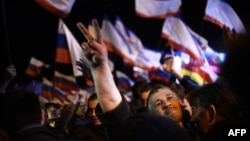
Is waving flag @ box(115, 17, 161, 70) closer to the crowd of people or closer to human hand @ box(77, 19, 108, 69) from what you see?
the crowd of people

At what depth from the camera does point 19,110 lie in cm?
370

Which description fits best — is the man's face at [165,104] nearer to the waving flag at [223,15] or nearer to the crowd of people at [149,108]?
the crowd of people at [149,108]

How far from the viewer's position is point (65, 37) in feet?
53.7

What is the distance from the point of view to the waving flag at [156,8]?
12.7 m

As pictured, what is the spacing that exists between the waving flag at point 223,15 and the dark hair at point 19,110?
2.96 m

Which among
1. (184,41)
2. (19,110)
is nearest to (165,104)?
(19,110)

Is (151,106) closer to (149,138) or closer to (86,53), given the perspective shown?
(86,53)

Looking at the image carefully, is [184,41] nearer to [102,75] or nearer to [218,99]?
[218,99]

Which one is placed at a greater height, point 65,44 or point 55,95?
point 65,44

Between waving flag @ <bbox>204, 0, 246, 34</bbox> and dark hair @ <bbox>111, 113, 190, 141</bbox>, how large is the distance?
3431 millimetres

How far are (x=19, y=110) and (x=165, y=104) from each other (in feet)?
5.96

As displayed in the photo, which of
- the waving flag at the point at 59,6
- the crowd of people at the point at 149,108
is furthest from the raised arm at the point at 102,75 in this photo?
the waving flag at the point at 59,6

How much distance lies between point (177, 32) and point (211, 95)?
8.99m

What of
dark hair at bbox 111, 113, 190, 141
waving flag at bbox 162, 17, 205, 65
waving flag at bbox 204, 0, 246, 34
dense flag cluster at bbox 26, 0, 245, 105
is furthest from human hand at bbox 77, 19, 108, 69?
waving flag at bbox 162, 17, 205, 65
